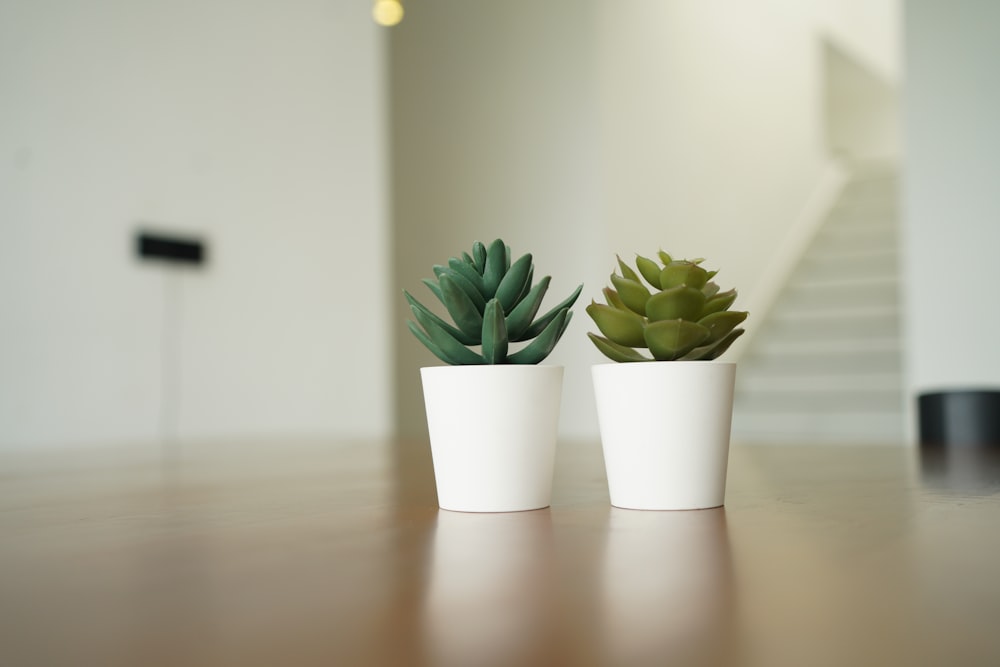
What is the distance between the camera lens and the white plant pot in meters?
0.59

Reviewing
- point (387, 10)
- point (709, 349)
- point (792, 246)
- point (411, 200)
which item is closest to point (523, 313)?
point (709, 349)

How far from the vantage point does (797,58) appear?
21.4ft

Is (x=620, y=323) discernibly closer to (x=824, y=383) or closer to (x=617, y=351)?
(x=617, y=351)

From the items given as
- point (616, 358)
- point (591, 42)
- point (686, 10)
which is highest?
point (686, 10)

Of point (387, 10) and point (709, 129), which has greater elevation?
point (709, 129)

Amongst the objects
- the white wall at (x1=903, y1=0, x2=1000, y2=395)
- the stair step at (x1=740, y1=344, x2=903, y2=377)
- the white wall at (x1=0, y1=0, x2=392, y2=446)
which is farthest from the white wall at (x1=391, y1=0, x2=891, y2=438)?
the white wall at (x1=903, y1=0, x2=1000, y2=395)

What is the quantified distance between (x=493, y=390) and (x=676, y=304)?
0.13 meters

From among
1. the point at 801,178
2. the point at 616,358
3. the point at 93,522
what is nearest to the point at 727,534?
the point at 616,358

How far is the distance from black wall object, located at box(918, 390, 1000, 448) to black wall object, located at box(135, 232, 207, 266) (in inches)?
93.5

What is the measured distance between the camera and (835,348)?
4941 millimetres

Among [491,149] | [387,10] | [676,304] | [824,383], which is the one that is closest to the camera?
[676,304]

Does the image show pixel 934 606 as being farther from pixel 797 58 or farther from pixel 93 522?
pixel 797 58

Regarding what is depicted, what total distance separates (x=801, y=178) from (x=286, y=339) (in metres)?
4.16

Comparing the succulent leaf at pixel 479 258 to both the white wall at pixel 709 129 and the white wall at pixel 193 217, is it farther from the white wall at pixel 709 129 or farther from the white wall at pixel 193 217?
the white wall at pixel 709 129
